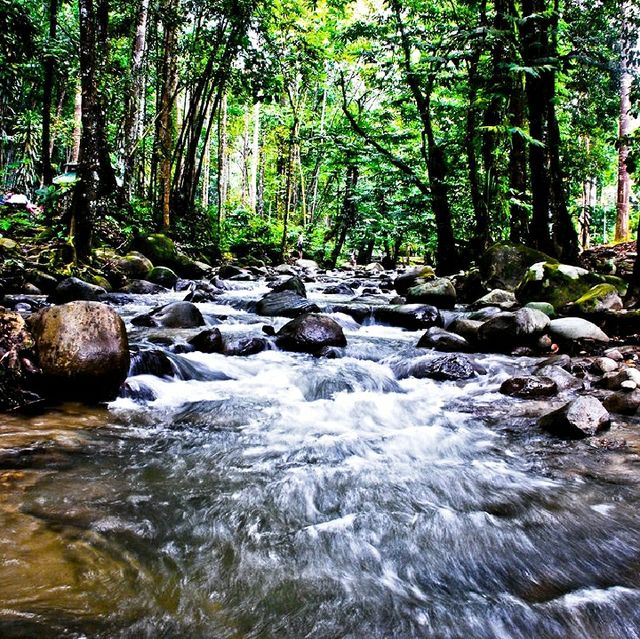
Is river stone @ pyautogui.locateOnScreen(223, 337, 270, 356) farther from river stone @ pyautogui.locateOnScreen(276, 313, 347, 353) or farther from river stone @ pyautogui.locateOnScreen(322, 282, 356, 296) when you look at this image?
river stone @ pyautogui.locateOnScreen(322, 282, 356, 296)

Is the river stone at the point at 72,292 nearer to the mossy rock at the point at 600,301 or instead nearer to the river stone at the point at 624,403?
the river stone at the point at 624,403

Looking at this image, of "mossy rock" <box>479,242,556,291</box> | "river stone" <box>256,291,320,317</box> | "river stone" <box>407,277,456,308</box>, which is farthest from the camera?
"mossy rock" <box>479,242,556,291</box>

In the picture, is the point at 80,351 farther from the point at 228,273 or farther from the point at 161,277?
the point at 228,273

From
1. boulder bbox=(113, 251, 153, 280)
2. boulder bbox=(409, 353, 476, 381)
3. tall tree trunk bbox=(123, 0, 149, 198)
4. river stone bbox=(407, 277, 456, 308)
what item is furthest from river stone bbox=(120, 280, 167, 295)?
boulder bbox=(409, 353, 476, 381)

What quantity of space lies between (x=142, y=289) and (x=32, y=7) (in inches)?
400

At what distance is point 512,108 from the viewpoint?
1238 centimetres

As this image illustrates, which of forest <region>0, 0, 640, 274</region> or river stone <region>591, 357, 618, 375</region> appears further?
forest <region>0, 0, 640, 274</region>

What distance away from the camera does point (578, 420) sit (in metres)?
3.71

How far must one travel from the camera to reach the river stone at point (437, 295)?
9938 millimetres

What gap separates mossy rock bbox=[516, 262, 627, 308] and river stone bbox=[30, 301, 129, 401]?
6.82 meters

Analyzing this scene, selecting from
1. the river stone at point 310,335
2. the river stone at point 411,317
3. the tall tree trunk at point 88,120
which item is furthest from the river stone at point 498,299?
the tall tree trunk at point 88,120

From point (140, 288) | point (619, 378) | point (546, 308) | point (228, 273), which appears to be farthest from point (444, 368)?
point (228, 273)

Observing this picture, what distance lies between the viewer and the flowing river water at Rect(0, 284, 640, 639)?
1.82 m

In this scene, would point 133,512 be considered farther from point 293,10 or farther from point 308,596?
point 293,10
